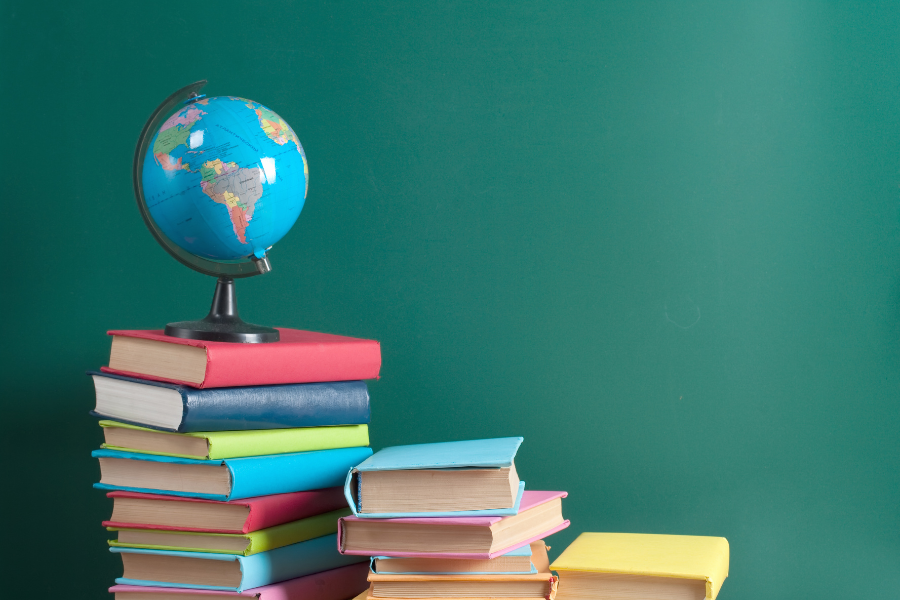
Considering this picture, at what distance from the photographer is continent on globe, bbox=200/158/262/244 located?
1.23 metres

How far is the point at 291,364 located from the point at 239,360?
104mm

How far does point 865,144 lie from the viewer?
160 cm

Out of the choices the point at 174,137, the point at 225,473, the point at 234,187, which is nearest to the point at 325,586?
the point at 225,473

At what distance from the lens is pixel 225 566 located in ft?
4.13

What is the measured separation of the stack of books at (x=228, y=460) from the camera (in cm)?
123

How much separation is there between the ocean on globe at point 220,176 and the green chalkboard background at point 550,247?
1.58 ft

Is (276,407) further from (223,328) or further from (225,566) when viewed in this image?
(225,566)

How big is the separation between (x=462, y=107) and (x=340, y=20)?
353 mm

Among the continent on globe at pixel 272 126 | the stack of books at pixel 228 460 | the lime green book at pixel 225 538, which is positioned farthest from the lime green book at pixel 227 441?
the continent on globe at pixel 272 126

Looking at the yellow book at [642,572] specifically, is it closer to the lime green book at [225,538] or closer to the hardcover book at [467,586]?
the hardcover book at [467,586]

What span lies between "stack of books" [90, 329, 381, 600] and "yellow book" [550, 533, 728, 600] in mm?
433

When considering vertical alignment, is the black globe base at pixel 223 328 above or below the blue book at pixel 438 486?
above

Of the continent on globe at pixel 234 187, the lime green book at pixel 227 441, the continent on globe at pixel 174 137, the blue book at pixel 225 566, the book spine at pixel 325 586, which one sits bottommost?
the book spine at pixel 325 586

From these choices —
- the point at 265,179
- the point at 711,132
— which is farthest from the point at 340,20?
the point at 711,132
